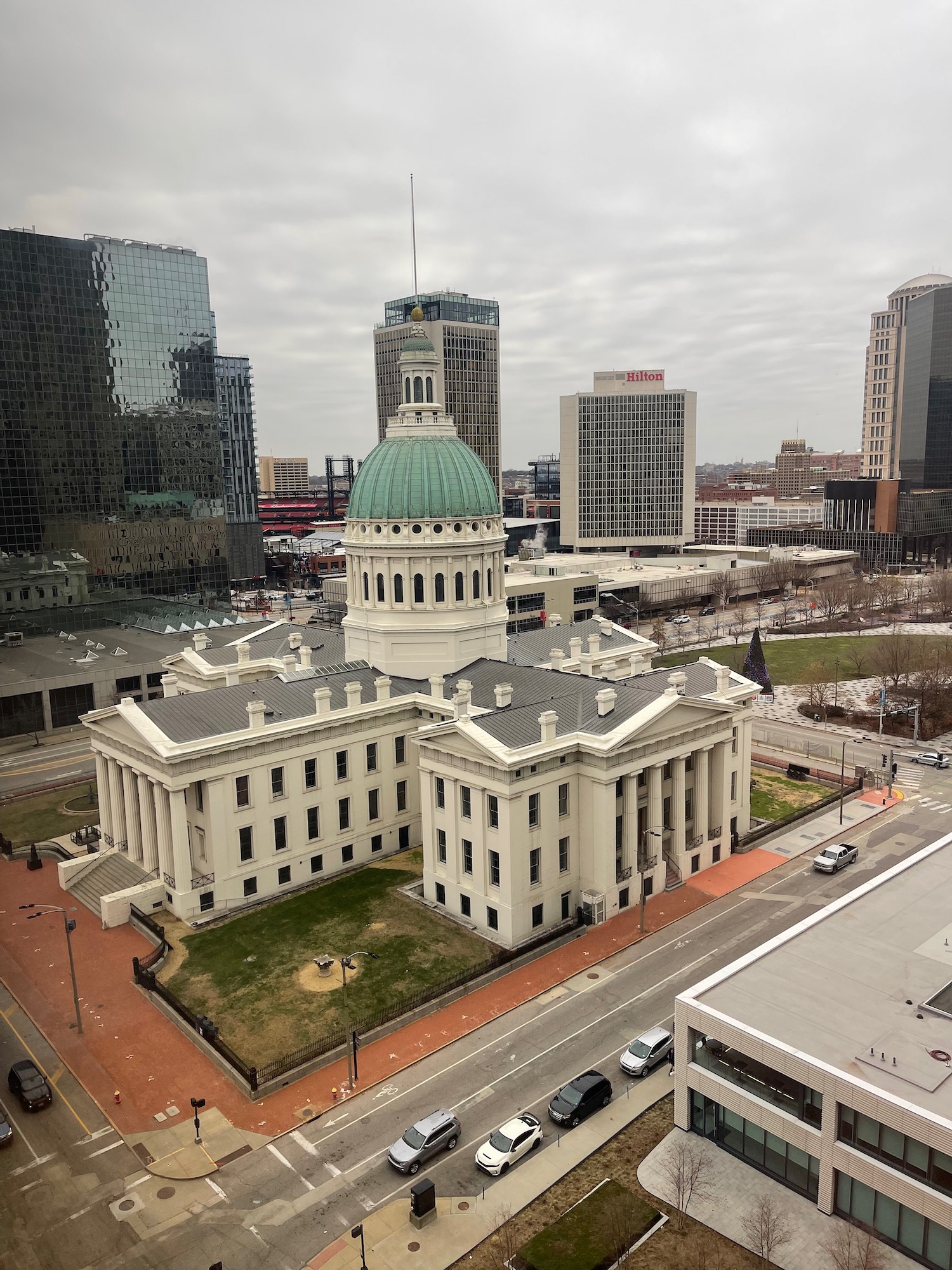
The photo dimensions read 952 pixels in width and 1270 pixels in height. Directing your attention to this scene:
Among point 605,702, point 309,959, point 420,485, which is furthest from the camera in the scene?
point 420,485

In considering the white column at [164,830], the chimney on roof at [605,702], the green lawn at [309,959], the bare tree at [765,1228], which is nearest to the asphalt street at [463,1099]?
the green lawn at [309,959]

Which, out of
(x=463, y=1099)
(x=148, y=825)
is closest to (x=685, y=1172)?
(x=463, y=1099)

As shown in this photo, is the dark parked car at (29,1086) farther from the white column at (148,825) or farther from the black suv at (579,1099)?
the black suv at (579,1099)

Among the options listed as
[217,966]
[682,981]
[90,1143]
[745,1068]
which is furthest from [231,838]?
[745,1068]

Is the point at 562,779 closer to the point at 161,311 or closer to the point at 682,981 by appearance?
the point at 682,981

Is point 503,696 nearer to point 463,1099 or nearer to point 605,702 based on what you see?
point 605,702

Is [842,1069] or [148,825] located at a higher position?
[842,1069]

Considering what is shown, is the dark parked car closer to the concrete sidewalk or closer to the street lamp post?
the street lamp post
